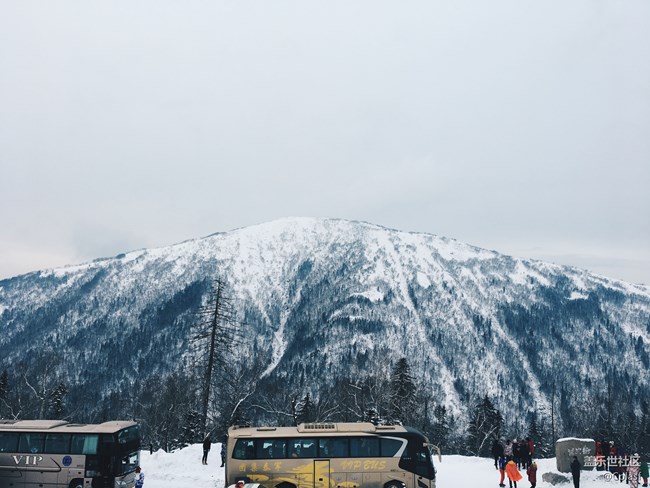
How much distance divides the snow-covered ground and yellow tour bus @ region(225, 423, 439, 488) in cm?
685

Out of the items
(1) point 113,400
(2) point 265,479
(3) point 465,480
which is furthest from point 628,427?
(1) point 113,400

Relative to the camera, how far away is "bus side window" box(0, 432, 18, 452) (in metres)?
24.6

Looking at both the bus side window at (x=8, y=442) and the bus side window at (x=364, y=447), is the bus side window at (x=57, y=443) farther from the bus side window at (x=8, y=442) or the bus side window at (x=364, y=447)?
the bus side window at (x=364, y=447)

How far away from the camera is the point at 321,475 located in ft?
77.2

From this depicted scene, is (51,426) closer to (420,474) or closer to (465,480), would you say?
(420,474)

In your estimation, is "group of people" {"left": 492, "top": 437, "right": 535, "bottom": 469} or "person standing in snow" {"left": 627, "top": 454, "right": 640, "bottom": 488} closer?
"person standing in snow" {"left": 627, "top": 454, "right": 640, "bottom": 488}

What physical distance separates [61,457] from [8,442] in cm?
294

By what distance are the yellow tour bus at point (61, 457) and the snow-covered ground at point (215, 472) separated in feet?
18.3

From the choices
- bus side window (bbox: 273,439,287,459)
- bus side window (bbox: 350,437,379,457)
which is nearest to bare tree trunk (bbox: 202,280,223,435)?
bus side window (bbox: 273,439,287,459)

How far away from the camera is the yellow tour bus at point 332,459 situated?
2347 cm

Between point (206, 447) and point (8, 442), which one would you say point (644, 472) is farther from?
point (8, 442)

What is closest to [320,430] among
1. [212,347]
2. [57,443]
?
[57,443]

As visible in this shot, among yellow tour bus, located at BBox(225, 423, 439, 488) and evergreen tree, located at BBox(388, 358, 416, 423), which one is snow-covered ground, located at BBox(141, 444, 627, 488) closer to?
yellow tour bus, located at BBox(225, 423, 439, 488)

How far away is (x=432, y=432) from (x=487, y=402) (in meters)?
21.1
